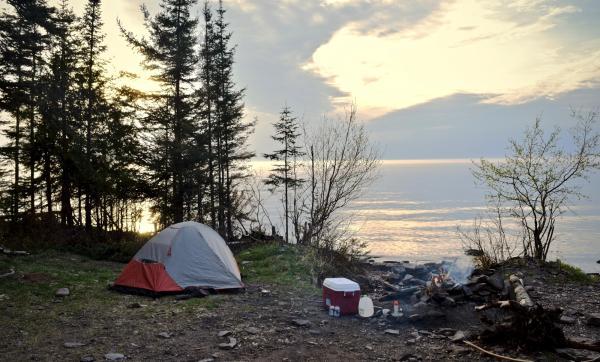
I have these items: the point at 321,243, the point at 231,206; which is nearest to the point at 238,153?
the point at 231,206

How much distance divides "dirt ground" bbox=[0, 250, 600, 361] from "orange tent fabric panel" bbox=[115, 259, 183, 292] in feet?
1.09

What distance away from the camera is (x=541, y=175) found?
13.0 m

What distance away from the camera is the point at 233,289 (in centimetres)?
1005

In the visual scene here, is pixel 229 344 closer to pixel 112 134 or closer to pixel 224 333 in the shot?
pixel 224 333

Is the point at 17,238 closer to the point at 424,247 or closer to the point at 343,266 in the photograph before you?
the point at 343,266

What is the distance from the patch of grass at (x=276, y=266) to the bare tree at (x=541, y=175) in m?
7.04

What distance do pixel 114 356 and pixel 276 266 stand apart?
263 inches

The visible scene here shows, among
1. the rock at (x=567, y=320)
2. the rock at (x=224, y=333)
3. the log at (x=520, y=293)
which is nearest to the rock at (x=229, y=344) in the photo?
the rock at (x=224, y=333)

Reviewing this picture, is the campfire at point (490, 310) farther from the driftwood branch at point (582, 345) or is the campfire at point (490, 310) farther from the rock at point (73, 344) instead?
the rock at point (73, 344)

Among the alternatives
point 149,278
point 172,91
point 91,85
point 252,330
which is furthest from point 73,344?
point 91,85

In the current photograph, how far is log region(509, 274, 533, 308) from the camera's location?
7.47m

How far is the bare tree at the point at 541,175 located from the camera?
512 inches

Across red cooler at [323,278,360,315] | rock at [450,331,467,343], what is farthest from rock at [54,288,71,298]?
rock at [450,331,467,343]

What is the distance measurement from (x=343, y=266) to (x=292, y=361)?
6462 millimetres
